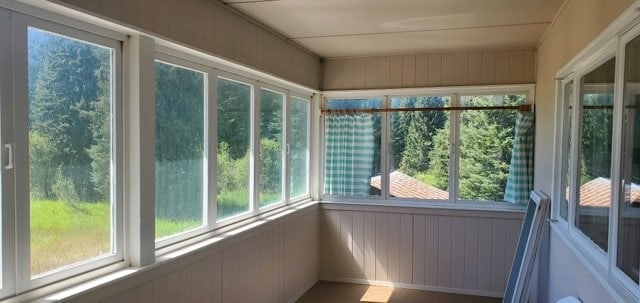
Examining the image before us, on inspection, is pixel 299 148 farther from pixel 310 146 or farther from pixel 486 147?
pixel 486 147

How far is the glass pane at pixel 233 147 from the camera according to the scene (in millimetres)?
3152

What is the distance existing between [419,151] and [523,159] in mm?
979

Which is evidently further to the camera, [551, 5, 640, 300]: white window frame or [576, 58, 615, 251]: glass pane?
[576, 58, 615, 251]: glass pane

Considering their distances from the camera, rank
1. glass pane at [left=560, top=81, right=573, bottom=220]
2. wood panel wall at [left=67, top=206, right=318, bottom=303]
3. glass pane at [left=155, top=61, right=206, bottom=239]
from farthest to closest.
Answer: glass pane at [left=560, top=81, right=573, bottom=220] → glass pane at [left=155, top=61, right=206, bottom=239] → wood panel wall at [left=67, top=206, right=318, bottom=303]

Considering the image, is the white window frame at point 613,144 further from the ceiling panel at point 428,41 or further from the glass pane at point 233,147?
the glass pane at point 233,147

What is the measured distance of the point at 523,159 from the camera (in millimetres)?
4180

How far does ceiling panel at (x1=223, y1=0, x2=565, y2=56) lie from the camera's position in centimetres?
288

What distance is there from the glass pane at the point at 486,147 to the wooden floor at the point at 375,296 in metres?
0.99

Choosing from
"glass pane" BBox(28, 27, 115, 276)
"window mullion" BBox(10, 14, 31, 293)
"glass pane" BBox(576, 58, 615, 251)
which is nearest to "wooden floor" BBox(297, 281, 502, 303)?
"glass pane" BBox(576, 58, 615, 251)

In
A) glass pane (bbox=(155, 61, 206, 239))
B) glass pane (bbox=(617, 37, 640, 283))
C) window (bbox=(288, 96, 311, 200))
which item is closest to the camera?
glass pane (bbox=(617, 37, 640, 283))

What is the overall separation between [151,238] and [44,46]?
3.47 ft

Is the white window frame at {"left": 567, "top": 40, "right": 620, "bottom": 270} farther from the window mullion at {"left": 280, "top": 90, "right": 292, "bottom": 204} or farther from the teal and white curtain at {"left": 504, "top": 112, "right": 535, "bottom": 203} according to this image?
the window mullion at {"left": 280, "top": 90, "right": 292, "bottom": 204}

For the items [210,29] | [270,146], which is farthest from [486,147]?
[210,29]

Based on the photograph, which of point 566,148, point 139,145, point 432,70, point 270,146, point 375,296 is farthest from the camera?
point 432,70
